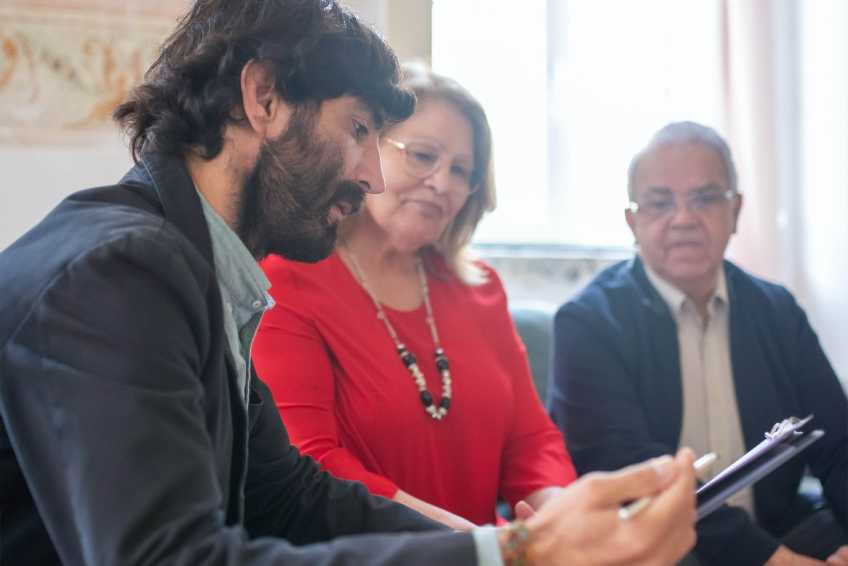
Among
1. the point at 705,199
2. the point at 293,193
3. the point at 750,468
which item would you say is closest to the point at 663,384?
the point at 705,199

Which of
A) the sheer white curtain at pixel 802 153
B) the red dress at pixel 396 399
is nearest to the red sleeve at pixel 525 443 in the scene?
the red dress at pixel 396 399

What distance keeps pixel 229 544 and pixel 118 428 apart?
13 cm

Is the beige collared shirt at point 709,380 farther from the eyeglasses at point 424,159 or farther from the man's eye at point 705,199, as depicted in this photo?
the eyeglasses at point 424,159

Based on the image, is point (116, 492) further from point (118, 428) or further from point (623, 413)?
point (623, 413)

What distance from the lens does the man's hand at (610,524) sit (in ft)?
2.47

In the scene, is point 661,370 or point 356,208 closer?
point 356,208

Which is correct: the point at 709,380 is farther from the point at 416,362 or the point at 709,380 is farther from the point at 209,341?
the point at 209,341

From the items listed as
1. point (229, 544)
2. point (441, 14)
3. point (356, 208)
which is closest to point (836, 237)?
point (441, 14)

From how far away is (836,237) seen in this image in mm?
2926

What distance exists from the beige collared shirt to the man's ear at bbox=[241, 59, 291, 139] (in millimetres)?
1252

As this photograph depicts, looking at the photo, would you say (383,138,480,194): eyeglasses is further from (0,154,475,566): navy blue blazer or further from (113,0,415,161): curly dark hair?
(0,154,475,566): navy blue blazer

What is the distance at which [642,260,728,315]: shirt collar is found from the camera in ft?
6.91

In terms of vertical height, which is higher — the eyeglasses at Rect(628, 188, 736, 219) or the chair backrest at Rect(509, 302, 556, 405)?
the eyeglasses at Rect(628, 188, 736, 219)

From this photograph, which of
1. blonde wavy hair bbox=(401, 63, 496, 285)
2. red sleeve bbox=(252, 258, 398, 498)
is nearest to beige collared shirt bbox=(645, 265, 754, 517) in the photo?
blonde wavy hair bbox=(401, 63, 496, 285)
